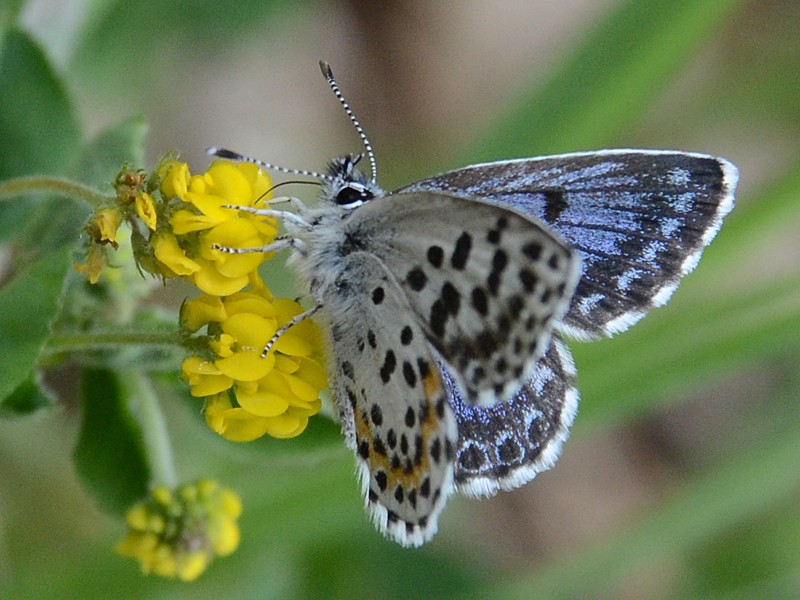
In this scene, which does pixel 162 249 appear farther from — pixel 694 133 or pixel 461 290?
pixel 694 133

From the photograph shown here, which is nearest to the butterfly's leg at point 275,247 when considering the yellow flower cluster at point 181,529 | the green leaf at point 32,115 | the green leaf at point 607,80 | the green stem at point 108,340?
the green stem at point 108,340

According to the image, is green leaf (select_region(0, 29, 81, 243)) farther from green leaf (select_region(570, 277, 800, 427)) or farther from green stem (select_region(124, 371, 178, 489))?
green leaf (select_region(570, 277, 800, 427))

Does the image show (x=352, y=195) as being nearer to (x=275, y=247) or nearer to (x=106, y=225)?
(x=275, y=247)

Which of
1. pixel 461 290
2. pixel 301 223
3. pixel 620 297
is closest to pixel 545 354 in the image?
pixel 620 297

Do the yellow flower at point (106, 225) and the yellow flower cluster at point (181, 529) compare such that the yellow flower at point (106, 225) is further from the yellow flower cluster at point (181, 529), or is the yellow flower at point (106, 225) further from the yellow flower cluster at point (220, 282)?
the yellow flower cluster at point (181, 529)

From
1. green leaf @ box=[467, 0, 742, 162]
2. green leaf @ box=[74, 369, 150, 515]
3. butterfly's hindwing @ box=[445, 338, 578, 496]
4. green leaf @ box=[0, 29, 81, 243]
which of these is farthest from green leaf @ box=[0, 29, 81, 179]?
green leaf @ box=[467, 0, 742, 162]
